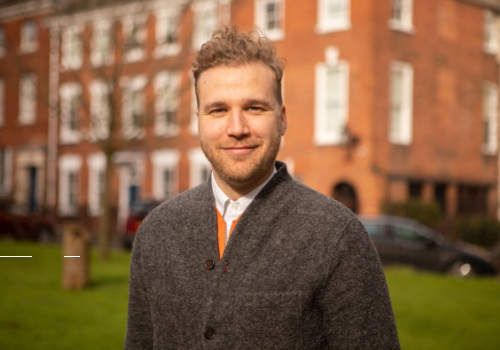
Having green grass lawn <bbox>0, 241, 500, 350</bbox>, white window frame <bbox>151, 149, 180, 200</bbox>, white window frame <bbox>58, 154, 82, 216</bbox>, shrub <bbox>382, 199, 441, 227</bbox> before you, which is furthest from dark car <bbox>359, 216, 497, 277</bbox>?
white window frame <bbox>58, 154, 82, 216</bbox>

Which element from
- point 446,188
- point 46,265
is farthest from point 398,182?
point 46,265

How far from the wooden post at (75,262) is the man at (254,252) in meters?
8.44

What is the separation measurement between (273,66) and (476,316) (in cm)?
814

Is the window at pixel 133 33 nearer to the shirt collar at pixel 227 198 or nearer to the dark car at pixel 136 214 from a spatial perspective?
the dark car at pixel 136 214

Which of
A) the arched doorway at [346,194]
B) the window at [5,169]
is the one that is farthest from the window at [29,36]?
the arched doorway at [346,194]

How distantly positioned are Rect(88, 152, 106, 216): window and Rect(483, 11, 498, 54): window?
57.8 ft

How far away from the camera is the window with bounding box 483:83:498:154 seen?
2611cm

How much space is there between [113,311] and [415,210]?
14134 millimetres

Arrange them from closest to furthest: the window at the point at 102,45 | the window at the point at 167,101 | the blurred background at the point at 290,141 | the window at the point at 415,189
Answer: the blurred background at the point at 290,141
the window at the point at 102,45
the window at the point at 167,101
the window at the point at 415,189

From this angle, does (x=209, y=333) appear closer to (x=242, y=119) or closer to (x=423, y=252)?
(x=242, y=119)

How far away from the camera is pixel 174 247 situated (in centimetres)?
239

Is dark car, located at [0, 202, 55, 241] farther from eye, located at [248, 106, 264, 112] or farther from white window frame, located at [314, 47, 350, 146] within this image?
eye, located at [248, 106, 264, 112]

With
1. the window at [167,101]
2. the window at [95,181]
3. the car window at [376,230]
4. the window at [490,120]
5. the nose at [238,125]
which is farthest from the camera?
the window at [95,181]

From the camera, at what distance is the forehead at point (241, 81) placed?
2.23m
